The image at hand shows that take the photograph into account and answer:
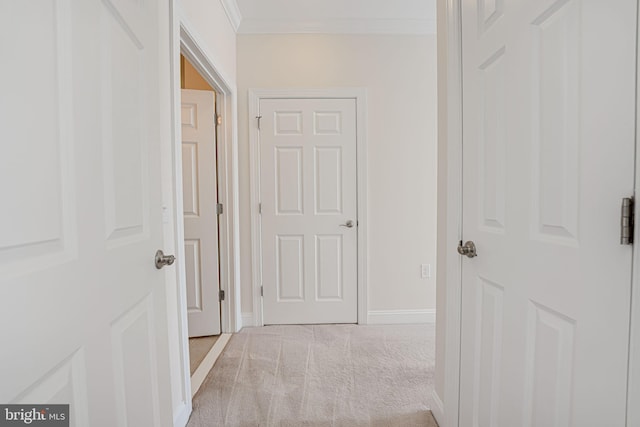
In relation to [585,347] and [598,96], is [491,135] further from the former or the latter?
[585,347]

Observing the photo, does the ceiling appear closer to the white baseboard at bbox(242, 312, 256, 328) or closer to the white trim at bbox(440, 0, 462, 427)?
the white trim at bbox(440, 0, 462, 427)

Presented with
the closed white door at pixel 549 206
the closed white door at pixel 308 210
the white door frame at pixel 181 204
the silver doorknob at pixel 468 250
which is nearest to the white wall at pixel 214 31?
the white door frame at pixel 181 204

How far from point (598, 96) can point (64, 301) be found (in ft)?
3.63

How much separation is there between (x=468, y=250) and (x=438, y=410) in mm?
889

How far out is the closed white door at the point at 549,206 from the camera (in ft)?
1.98

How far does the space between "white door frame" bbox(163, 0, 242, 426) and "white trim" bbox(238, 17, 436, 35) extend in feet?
1.89

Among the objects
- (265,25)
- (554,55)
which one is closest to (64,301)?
(554,55)

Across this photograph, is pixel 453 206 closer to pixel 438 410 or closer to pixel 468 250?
pixel 468 250

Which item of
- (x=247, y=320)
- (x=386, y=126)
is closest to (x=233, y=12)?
(x=386, y=126)

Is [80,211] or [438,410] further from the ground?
[80,211]

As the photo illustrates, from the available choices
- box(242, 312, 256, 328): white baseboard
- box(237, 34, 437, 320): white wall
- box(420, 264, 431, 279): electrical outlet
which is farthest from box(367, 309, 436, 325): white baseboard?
box(242, 312, 256, 328): white baseboard

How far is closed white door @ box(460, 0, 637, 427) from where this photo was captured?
603 millimetres

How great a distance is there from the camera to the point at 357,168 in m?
2.74

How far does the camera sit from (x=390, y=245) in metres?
2.79
